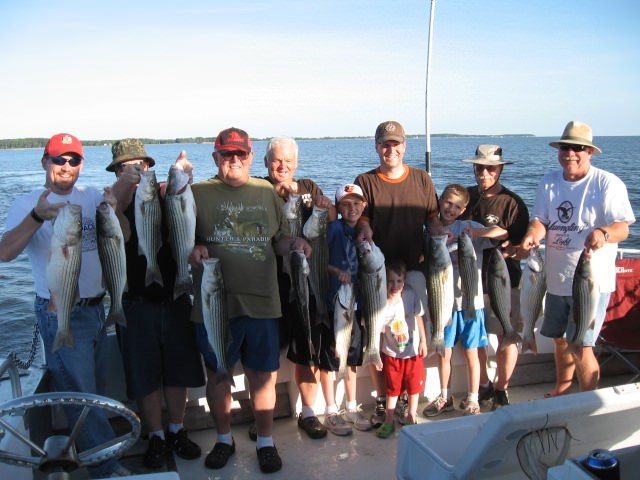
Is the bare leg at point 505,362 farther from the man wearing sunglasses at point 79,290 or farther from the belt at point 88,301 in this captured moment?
the belt at point 88,301

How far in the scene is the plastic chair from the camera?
17.4 feet

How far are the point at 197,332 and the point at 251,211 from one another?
934 mm

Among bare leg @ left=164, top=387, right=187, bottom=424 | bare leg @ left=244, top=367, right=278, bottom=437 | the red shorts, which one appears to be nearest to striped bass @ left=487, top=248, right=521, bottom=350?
the red shorts

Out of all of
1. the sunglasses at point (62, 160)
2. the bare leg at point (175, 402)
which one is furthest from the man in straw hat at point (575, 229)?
the sunglasses at point (62, 160)

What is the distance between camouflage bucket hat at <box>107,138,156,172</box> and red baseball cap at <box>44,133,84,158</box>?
0.49 metres

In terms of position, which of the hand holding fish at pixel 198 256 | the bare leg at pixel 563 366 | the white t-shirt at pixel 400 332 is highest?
the hand holding fish at pixel 198 256

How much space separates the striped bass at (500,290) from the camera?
4.60 metres

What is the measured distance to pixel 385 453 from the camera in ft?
14.6

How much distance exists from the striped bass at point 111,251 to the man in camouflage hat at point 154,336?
37 centimetres

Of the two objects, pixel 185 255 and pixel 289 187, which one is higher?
pixel 289 187

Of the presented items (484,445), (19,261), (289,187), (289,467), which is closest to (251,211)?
(289,187)

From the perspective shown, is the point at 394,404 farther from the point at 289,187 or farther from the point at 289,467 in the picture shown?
the point at 289,187

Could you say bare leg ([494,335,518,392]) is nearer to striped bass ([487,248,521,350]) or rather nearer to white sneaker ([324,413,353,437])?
striped bass ([487,248,521,350])

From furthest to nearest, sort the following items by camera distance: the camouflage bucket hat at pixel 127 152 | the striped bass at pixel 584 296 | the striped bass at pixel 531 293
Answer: the striped bass at pixel 531 293 → the striped bass at pixel 584 296 → the camouflage bucket hat at pixel 127 152
